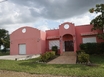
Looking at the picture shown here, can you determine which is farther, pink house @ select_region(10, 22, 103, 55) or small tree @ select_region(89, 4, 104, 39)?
pink house @ select_region(10, 22, 103, 55)

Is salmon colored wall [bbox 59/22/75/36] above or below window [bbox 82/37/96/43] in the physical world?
above

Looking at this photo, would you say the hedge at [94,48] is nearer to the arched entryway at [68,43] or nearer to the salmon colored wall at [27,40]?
the arched entryway at [68,43]

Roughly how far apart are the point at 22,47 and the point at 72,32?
995 cm

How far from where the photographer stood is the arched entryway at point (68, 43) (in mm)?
21922

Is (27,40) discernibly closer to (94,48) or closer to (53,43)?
(53,43)

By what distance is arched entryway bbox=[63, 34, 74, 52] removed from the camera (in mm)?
21922

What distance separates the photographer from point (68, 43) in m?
22.1

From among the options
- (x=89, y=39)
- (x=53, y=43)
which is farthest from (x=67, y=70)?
(x=53, y=43)

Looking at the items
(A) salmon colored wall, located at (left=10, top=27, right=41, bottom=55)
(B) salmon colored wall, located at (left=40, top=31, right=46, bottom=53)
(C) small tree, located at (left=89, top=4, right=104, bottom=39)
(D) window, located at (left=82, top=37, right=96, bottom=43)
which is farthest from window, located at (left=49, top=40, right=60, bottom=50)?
(C) small tree, located at (left=89, top=4, right=104, bottom=39)

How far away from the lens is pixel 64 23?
21.2m

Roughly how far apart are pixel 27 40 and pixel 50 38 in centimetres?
437

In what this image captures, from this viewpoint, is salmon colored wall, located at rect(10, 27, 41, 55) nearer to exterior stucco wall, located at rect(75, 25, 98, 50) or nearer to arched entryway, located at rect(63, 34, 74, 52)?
arched entryway, located at rect(63, 34, 74, 52)

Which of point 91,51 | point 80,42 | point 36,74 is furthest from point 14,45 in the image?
point 36,74

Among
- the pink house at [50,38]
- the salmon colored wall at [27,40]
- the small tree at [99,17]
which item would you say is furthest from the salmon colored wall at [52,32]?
the small tree at [99,17]
